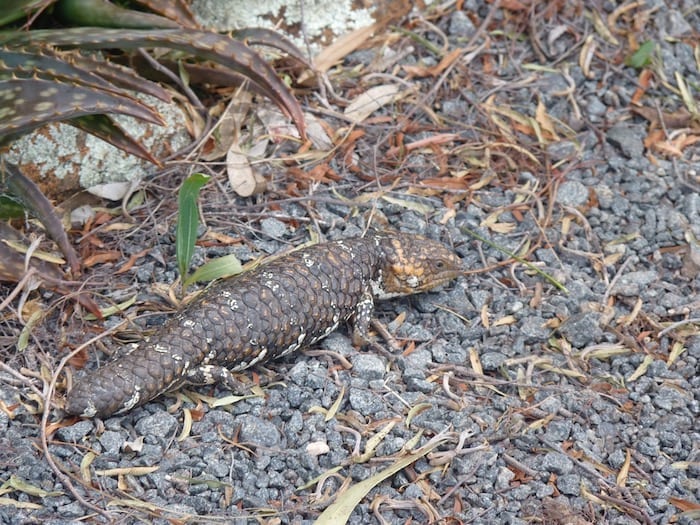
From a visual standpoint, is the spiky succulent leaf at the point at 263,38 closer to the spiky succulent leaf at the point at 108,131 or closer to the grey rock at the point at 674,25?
the spiky succulent leaf at the point at 108,131

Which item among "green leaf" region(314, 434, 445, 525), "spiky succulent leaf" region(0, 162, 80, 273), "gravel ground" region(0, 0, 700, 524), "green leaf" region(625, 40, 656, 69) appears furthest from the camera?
"green leaf" region(625, 40, 656, 69)

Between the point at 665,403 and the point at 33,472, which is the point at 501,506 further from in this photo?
the point at 33,472

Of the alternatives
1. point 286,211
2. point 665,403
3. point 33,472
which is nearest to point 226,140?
point 286,211

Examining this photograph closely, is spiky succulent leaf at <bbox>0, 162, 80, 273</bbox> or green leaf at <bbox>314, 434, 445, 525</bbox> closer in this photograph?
green leaf at <bbox>314, 434, 445, 525</bbox>

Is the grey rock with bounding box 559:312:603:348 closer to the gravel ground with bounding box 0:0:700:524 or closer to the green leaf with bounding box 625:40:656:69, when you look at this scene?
the gravel ground with bounding box 0:0:700:524

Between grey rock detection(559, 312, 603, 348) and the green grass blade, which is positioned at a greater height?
the green grass blade

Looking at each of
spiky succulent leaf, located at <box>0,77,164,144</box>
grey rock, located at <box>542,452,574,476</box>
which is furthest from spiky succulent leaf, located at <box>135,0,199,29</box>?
grey rock, located at <box>542,452,574,476</box>

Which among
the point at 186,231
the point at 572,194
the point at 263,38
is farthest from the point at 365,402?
the point at 263,38
